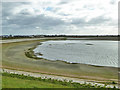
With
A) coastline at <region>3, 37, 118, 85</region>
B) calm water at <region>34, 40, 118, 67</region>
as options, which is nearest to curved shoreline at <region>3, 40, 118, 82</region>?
coastline at <region>3, 37, 118, 85</region>

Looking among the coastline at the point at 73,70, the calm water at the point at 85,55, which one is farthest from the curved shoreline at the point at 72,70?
the calm water at the point at 85,55

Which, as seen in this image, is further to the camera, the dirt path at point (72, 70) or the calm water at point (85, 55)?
the calm water at point (85, 55)

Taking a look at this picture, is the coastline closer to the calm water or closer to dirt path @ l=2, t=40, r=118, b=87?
dirt path @ l=2, t=40, r=118, b=87

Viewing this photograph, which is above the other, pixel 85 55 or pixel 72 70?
pixel 85 55

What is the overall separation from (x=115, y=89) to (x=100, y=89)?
109 centimetres

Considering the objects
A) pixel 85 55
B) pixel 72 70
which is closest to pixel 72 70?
pixel 72 70

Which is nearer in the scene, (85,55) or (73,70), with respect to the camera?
(73,70)

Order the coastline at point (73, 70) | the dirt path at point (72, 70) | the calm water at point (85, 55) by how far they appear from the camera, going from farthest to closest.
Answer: the calm water at point (85, 55)
the coastline at point (73, 70)
the dirt path at point (72, 70)

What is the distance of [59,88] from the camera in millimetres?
7566

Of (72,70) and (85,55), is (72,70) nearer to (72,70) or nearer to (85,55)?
(72,70)

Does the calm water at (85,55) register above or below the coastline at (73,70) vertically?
Result: above

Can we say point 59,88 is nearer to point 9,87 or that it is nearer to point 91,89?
point 91,89

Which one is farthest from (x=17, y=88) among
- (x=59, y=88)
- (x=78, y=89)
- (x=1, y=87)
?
(x=78, y=89)

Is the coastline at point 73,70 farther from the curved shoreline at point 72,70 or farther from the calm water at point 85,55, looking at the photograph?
the calm water at point 85,55
